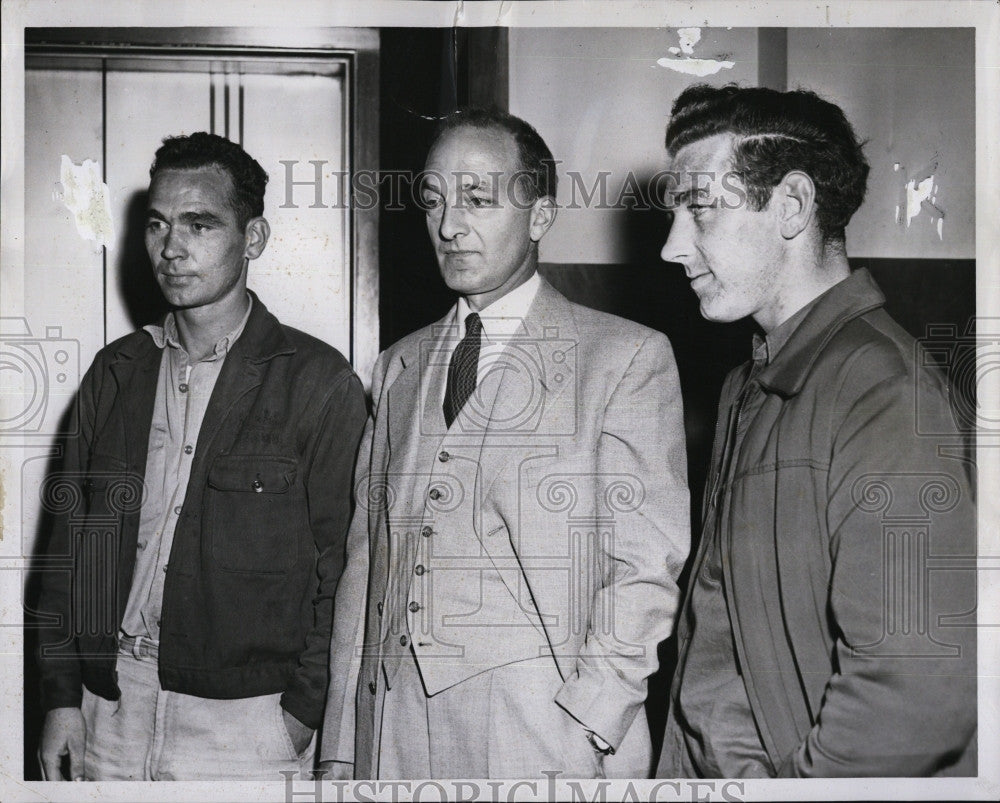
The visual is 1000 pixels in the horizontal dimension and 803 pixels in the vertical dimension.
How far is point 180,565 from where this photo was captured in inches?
62.1

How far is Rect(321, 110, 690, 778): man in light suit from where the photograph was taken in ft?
4.97

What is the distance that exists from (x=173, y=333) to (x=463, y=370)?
465 millimetres

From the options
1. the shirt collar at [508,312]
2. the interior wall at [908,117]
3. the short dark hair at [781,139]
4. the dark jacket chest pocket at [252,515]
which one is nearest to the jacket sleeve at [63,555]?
the dark jacket chest pocket at [252,515]

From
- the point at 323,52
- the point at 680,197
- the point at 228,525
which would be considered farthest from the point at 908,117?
the point at 228,525

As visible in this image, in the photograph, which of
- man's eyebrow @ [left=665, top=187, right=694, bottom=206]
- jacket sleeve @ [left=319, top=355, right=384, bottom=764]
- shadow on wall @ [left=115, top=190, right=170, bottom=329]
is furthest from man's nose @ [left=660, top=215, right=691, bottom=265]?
shadow on wall @ [left=115, top=190, right=170, bottom=329]

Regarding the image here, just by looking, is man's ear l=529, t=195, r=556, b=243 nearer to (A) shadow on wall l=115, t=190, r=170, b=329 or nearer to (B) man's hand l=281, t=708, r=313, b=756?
(A) shadow on wall l=115, t=190, r=170, b=329

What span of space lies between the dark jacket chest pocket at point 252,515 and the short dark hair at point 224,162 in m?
0.39

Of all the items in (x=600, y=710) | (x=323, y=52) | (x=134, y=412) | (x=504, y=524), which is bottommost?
(x=600, y=710)

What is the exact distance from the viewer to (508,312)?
1586mm

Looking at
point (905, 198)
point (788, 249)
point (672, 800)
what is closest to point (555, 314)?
point (788, 249)

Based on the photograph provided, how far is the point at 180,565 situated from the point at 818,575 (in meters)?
0.93

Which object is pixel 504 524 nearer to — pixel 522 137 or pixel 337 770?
pixel 337 770

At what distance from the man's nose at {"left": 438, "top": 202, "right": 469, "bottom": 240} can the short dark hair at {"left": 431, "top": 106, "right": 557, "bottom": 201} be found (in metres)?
0.10

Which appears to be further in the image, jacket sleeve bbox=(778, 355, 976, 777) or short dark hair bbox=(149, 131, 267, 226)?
short dark hair bbox=(149, 131, 267, 226)
